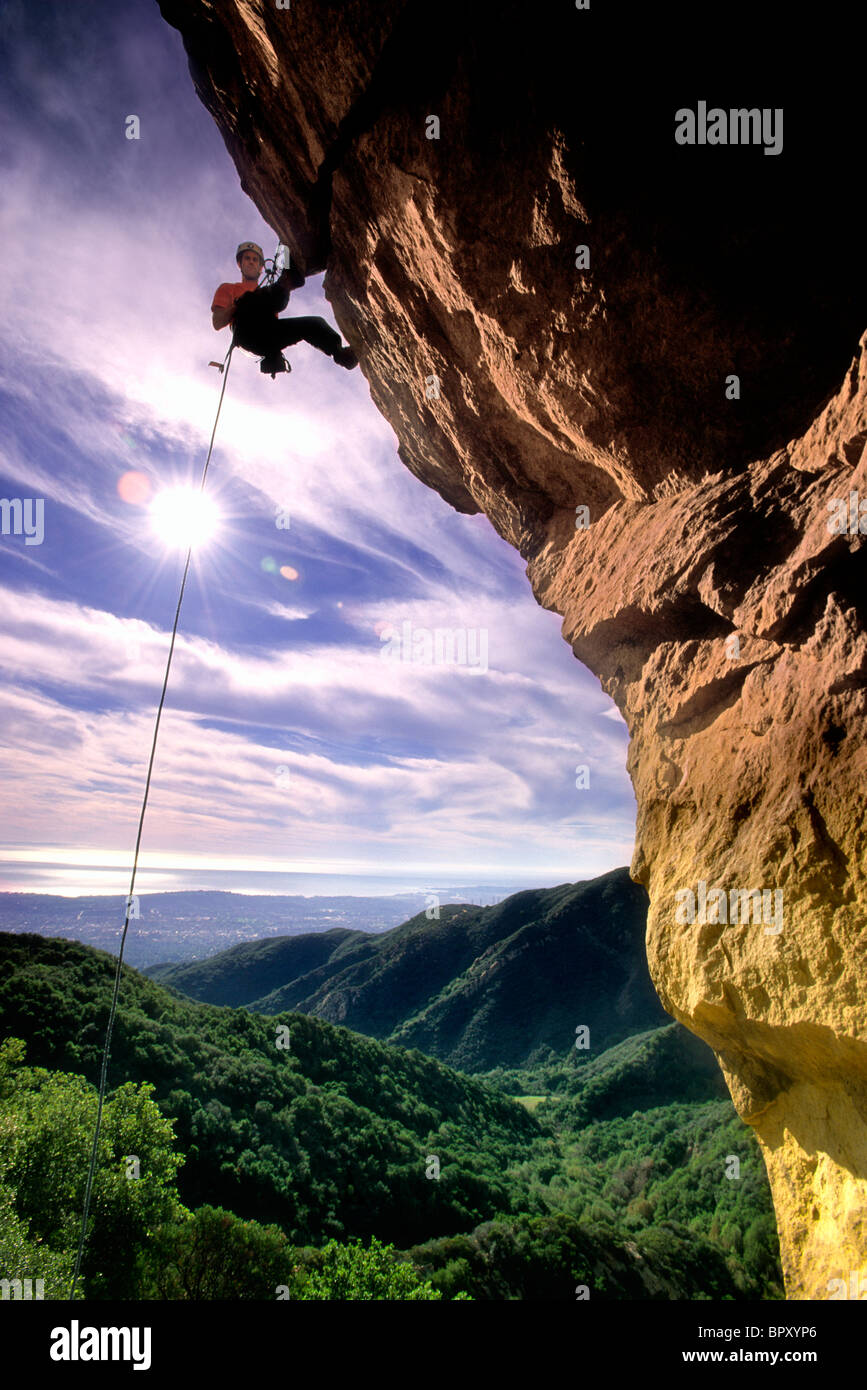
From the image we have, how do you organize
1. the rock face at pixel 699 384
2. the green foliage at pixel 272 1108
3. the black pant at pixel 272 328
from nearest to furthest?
the rock face at pixel 699 384 < the black pant at pixel 272 328 < the green foliage at pixel 272 1108

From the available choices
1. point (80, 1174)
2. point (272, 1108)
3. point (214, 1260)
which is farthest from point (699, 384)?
point (272, 1108)

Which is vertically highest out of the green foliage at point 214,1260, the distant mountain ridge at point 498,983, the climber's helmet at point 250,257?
the climber's helmet at point 250,257

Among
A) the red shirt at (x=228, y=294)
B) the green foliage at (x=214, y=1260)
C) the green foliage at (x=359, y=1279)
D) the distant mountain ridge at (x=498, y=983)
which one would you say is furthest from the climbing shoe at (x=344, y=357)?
the distant mountain ridge at (x=498, y=983)

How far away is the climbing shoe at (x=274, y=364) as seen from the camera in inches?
316

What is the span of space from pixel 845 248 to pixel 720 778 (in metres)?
4.80

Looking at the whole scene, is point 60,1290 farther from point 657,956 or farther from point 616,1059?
point 616,1059

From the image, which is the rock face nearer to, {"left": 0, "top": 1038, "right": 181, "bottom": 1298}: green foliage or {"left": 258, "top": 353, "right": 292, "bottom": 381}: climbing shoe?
{"left": 258, "top": 353, "right": 292, "bottom": 381}: climbing shoe

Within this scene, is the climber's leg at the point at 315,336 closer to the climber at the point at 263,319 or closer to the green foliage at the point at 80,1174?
the climber at the point at 263,319

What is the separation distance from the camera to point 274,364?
26.4 feet

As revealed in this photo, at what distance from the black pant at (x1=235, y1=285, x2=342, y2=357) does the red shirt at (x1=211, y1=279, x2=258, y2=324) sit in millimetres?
236

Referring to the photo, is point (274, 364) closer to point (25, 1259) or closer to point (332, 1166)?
point (25, 1259)

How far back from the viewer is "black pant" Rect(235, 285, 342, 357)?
7648 mm

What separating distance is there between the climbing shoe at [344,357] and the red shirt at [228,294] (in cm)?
134
